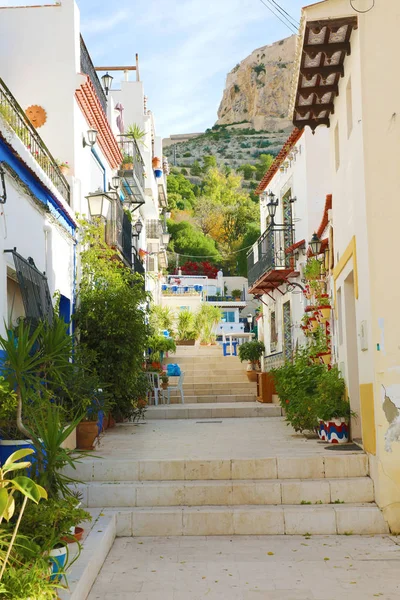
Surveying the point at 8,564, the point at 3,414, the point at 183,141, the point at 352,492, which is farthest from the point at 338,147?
the point at 183,141

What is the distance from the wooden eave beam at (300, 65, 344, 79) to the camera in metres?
9.97

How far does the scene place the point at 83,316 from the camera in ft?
44.2

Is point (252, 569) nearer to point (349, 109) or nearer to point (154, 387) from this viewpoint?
point (349, 109)

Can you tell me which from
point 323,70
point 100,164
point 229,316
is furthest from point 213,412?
point 229,316

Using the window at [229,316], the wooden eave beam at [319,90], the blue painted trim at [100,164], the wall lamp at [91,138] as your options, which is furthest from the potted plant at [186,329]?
the wooden eave beam at [319,90]

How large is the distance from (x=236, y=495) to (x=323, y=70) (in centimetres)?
571

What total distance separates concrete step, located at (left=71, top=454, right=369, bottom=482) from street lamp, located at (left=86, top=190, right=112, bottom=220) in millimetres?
5533

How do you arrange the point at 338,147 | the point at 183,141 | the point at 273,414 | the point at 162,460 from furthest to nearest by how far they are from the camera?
the point at 183,141
the point at 273,414
the point at 338,147
the point at 162,460

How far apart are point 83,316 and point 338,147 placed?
17.8 feet

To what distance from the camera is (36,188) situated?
9.99 m

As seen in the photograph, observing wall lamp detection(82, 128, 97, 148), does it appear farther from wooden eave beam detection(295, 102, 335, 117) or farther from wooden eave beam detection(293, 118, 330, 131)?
wooden eave beam detection(295, 102, 335, 117)

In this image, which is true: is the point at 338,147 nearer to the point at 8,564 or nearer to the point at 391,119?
the point at 391,119

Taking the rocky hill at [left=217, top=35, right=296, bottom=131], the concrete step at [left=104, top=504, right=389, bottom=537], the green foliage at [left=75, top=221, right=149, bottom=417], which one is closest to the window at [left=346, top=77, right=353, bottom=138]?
the concrete step at [left=104, top=504, right=389, bottom=537]

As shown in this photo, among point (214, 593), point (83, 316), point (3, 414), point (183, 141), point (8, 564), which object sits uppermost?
point (183, 141)
